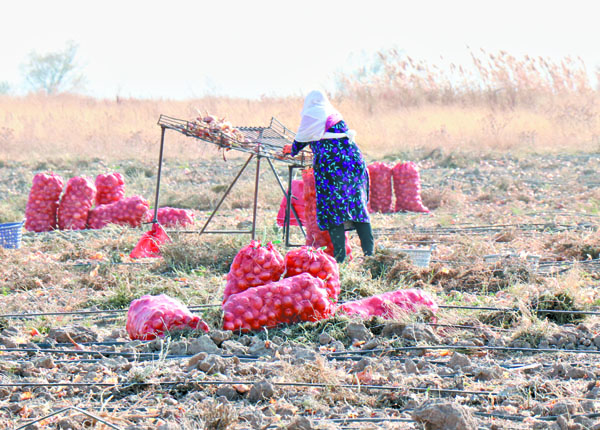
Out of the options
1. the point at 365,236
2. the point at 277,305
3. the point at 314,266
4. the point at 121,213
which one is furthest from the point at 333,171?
the point at 121,213

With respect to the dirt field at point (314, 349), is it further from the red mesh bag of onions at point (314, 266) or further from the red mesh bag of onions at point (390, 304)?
the red mesh bag of onions at point (314, 266)

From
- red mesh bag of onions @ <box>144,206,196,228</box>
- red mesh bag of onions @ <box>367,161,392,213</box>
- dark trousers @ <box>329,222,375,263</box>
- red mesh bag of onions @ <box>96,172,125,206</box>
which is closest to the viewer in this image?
dark trousers @ <box>329,222,375,263</box>

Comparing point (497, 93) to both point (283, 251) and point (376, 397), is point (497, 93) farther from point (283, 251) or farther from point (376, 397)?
point (376, 397)

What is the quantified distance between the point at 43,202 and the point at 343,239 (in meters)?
3.46

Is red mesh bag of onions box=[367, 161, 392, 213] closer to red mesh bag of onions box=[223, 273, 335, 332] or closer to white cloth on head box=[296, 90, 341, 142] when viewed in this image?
white cloth on head box=[296, 90, 341, 142]

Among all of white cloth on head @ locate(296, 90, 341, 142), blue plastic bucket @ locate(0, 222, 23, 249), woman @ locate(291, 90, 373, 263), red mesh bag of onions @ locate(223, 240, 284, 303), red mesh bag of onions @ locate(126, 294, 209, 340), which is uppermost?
white cloth on head @ locate(296, 90, 341, 142)

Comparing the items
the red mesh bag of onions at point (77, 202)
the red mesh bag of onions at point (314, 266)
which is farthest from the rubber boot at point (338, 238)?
the red mesh bag of onions at point (77, 202)

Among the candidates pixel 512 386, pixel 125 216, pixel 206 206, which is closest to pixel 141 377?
pixel 512 386

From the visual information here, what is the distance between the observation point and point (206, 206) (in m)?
10.1

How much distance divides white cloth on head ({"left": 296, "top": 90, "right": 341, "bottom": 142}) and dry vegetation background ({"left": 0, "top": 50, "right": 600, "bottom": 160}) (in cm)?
897

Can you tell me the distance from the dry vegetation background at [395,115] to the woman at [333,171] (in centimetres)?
896

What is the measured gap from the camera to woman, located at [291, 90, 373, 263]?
5.77 m

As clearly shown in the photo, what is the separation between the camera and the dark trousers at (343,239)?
18.9 ft

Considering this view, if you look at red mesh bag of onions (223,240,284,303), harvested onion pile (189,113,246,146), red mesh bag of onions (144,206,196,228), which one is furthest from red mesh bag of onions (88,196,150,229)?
red mesh bag of onions (223,240,284,303)
